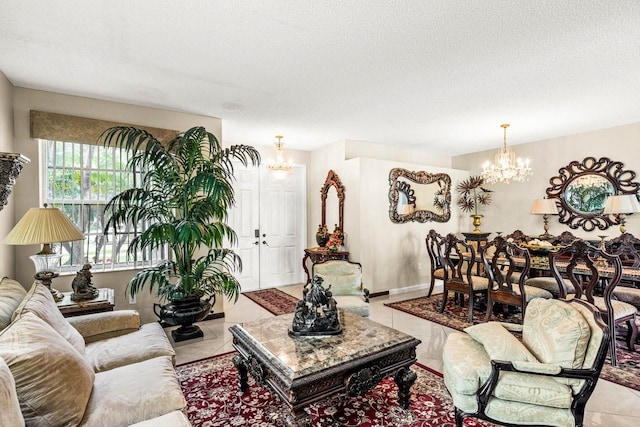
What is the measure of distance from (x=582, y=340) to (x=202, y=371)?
2707 mm

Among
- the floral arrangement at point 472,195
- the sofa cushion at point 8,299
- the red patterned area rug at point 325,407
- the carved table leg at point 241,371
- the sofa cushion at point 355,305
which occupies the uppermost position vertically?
the floral arrangement at point 472,195

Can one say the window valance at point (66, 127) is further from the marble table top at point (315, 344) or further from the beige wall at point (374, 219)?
the beige wall at point (374, 219)

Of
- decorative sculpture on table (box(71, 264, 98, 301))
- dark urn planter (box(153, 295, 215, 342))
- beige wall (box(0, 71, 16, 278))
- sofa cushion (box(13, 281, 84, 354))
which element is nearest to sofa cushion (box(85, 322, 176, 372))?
sofa cushion (box(13, 281, 84, 354))

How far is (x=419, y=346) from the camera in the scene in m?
3.28

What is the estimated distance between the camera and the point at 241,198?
5.70 meters

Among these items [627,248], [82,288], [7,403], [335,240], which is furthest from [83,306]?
[627,248]

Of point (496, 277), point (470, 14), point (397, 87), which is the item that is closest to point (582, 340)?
point (470, 14)

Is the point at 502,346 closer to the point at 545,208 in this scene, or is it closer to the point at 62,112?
the point at 545,208

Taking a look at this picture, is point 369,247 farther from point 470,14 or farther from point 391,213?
point 470,14

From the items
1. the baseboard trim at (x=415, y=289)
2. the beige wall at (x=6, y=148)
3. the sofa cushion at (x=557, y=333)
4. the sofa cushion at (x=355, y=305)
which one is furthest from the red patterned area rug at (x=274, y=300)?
the sofa cushion at (x=557, y=333)

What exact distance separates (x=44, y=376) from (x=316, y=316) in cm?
146

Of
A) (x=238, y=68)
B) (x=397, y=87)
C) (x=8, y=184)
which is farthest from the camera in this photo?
(x=397, y=87)

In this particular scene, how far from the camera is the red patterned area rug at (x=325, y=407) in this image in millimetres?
2070

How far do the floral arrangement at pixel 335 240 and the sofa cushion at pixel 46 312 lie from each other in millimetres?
3650
